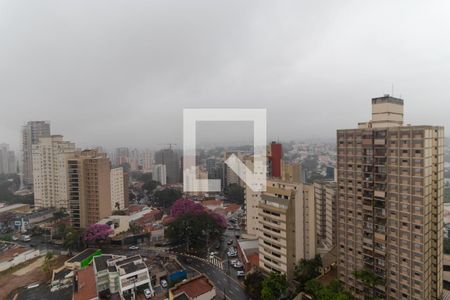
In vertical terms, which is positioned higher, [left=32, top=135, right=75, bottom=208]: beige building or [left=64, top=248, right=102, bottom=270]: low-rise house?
[left=32, top=135, right=75, bottom=208]: beige building

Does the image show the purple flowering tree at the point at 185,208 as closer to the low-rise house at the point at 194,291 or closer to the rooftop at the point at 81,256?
the rooftop at the point at 81,256

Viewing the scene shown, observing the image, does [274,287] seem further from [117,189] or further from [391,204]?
[117,189]

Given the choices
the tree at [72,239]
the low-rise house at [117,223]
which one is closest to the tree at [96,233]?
the tree at [72,239]

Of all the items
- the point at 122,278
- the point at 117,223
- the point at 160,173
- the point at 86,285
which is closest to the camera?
the point at 122,278

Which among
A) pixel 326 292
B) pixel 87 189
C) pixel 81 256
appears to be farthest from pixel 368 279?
pixel 87 189

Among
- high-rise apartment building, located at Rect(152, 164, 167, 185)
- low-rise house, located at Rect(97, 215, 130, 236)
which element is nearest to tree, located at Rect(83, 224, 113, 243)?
low-rise house, located at Rect(97, 215, 130, 236)

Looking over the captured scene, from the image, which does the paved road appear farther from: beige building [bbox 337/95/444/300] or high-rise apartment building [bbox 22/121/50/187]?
high-rise apartment building [bbox 22/121/50/187]

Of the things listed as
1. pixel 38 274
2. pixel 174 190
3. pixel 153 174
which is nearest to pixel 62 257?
pixel 38 274

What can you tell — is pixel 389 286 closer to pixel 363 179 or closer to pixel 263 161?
pixel 363 179
